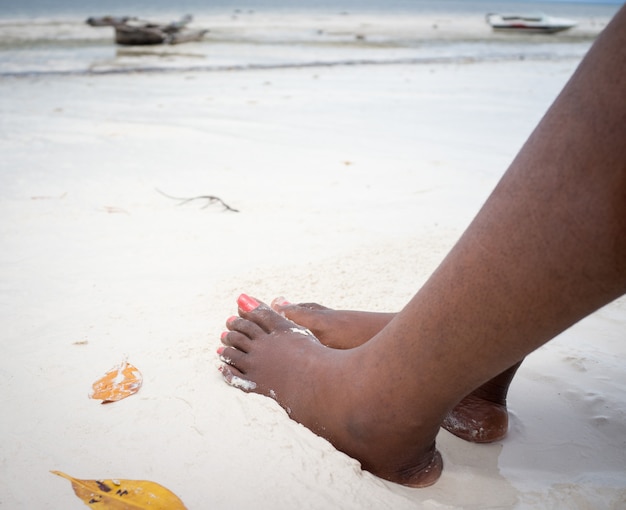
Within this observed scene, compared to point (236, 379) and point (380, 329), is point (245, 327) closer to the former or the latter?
point (236, 379)

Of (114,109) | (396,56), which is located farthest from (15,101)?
(396,56)

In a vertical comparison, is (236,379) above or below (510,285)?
below

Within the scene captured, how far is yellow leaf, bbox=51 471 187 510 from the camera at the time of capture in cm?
81

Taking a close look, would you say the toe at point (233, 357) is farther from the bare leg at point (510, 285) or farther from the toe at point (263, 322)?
the bare leg at point (510, 285)

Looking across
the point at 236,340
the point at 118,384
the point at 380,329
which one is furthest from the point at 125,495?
the point at 380,329

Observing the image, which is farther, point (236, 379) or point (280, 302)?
point (280, 302)

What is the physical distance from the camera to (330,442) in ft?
3.21

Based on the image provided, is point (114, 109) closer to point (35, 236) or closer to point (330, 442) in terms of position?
point (35, 236)

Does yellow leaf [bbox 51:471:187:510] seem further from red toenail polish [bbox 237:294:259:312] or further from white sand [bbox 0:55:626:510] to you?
red toenail polish [bbox 237:294:259:312]

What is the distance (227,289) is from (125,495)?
2.56 feet

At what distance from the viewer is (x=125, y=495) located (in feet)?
2.74

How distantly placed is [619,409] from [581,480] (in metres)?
0.25

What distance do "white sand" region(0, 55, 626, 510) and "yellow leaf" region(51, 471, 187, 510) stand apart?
2 cm

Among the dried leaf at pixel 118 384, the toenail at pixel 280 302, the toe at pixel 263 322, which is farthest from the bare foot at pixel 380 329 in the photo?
the dried leaf at pixel 118 384
